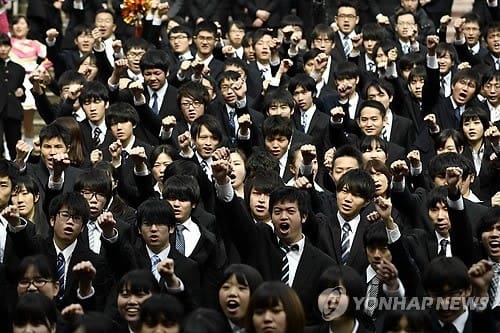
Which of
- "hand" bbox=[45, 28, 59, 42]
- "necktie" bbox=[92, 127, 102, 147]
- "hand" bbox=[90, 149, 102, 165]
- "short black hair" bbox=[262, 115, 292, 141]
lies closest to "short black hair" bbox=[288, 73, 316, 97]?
"short black hair" bbox=[262, 115, 292, 141]

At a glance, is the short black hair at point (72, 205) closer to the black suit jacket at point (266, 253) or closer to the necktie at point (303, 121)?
the black suit jacket at point (266, 253)

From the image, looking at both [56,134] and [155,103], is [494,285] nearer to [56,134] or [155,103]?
[56,134]

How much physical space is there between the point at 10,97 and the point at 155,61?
196cm

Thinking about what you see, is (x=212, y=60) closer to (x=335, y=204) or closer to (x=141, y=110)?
(x=141, y=110)

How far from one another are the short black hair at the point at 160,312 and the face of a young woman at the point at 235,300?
1.29 feet

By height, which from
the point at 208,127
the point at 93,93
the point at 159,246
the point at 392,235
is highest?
the point at 93,93

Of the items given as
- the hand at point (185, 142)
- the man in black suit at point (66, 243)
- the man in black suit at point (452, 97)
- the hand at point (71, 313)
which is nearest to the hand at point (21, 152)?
the hand at point (185, 142)

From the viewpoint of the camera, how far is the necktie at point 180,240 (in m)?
7.68

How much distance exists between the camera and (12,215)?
23.9 feet

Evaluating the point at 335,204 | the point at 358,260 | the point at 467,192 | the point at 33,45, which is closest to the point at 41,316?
the point at 358,260

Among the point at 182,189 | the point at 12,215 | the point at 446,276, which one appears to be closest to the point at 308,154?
the point at 182,189

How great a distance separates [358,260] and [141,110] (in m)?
3.49

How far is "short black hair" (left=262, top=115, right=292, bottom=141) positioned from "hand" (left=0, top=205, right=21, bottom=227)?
282 cm

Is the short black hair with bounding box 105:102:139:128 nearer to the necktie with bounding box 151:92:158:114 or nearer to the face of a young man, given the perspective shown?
the necktie with bounding box 151:92:158:114
